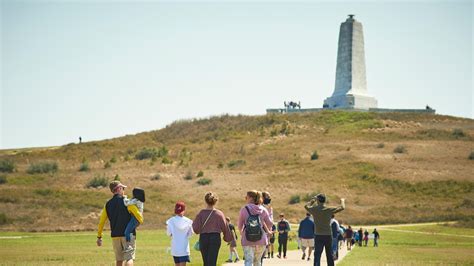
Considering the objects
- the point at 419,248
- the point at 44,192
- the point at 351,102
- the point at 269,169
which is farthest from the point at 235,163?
the point at 419,248

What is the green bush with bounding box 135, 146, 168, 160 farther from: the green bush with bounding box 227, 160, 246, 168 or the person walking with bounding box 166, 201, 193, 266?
the person walking with bounding box 166, 201, 193, 266

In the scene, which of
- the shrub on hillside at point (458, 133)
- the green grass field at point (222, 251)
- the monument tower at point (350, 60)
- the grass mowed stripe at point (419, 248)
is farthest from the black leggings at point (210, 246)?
the shrub on hillside at point (458, 133)

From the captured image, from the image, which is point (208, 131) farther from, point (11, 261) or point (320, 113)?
point (11, 261)

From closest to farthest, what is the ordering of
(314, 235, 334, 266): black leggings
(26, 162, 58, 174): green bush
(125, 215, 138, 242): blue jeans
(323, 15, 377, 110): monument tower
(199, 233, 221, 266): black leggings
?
(199, 233, 221, 266): black leggings < (125, 215, 138, 242): blue jeans < (314, 235, 334, 266): black leggings < (26, 162, 58, 174): green bush < (323, 15, 377, 110): monument tower

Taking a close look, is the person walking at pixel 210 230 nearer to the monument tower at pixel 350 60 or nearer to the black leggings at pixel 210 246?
the black leggings at pixel 210 246

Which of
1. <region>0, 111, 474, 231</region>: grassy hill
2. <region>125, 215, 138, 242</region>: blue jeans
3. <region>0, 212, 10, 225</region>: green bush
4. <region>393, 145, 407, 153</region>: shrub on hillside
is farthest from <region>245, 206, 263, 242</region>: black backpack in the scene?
<region>393, 145, 407, 153</region>: shrub on hillside

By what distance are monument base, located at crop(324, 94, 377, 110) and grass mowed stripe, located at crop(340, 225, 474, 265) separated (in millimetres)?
45338

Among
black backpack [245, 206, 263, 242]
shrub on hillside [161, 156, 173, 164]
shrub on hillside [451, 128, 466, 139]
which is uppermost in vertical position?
shrub on hillside [451, 128, 466, 139]

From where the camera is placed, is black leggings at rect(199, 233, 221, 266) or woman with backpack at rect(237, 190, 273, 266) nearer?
black leggings at rect(199, 233, 221, 266)

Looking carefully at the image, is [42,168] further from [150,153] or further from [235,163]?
[235,163]

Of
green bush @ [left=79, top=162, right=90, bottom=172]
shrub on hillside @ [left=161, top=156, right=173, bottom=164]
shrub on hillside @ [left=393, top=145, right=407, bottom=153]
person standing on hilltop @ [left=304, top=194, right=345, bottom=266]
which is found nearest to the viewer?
person standing on hilltop @ [left=304, top=194, right=345, bottom=266]

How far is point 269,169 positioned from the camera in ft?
293

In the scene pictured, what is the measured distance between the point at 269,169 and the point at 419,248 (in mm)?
51042

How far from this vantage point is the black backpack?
58.0 feet
